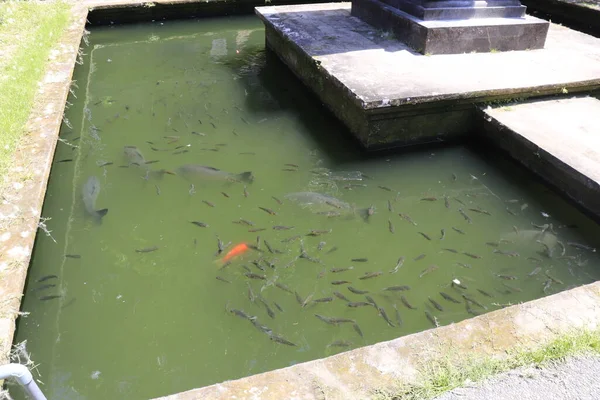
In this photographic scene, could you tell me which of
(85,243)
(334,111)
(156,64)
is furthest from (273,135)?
(156,64)

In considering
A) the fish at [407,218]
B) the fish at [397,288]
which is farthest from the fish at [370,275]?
the fish at [407,218]

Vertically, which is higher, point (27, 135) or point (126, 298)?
point (27, 135)

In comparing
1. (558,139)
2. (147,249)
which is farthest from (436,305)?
(558,139)

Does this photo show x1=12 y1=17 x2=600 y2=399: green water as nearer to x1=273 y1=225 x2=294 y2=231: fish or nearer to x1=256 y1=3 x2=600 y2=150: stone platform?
x1=273 y1=225 x2=294 y2=231: fish

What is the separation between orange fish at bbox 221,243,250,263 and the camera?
350cm

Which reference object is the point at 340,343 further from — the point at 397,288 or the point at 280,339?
the point at 397,288

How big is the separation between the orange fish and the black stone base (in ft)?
11.4

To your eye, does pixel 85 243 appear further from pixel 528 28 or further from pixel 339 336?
pixel 528 28

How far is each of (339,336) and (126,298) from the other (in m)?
1.44

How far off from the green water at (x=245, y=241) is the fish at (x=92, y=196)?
0.05 metres

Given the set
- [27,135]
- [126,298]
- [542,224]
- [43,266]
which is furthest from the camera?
[27,135]

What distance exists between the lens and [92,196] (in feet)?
13.6

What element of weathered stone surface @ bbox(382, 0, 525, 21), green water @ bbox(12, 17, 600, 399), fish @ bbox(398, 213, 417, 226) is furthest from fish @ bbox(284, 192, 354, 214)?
weathered stone surface @ bbox(382, 0, 525, 21)

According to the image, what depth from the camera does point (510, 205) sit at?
409cm
